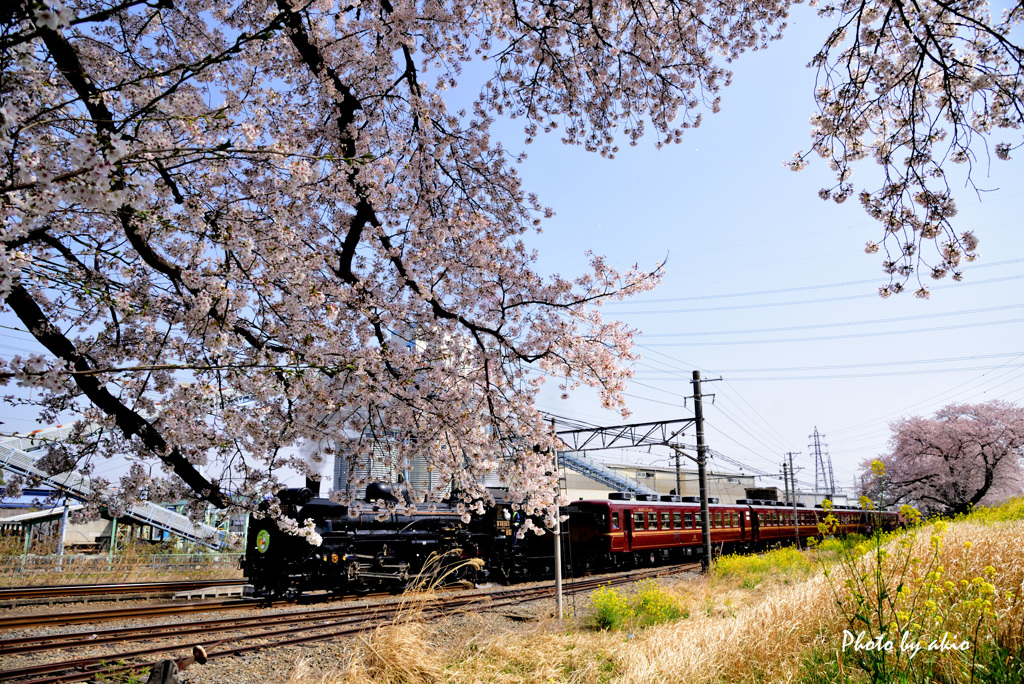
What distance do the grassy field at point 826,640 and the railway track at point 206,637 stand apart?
42.1 inches

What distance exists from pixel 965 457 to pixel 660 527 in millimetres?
20732

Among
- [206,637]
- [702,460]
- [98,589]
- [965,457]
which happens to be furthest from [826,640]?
[965,457]

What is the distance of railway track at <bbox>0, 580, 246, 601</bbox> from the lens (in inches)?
513

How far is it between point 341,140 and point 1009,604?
297 inches

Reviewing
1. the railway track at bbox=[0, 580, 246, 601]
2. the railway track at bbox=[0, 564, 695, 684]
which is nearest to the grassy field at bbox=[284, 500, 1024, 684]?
the railway track at bbox=[0, 564, 695, 684]

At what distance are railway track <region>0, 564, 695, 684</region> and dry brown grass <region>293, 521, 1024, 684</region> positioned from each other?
89 cm

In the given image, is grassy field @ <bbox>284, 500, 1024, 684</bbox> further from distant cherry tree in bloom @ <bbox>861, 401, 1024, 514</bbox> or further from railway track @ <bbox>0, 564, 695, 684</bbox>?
distant cherry tree in bloom @ <bbox>861, 401, 1024, 514</bbox>

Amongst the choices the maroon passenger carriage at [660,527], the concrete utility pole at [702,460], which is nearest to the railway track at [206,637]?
the maroon passenger carriage at [660,527]

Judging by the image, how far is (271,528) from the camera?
13.3 meters

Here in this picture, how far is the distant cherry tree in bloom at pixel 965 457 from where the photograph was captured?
1195 inches

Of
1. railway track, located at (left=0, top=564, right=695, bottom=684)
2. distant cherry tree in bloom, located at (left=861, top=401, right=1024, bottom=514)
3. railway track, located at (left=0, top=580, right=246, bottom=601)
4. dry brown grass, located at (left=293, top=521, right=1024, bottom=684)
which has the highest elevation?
distant cherry tree in bloom, located at (left=861, top=401, right=1024, bottom=514)

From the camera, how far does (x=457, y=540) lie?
54.5ft

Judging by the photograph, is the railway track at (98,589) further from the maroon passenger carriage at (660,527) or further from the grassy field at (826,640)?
the maroon passenger carriage at (660,527)

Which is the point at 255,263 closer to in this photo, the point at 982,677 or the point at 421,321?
the point at 421,321
